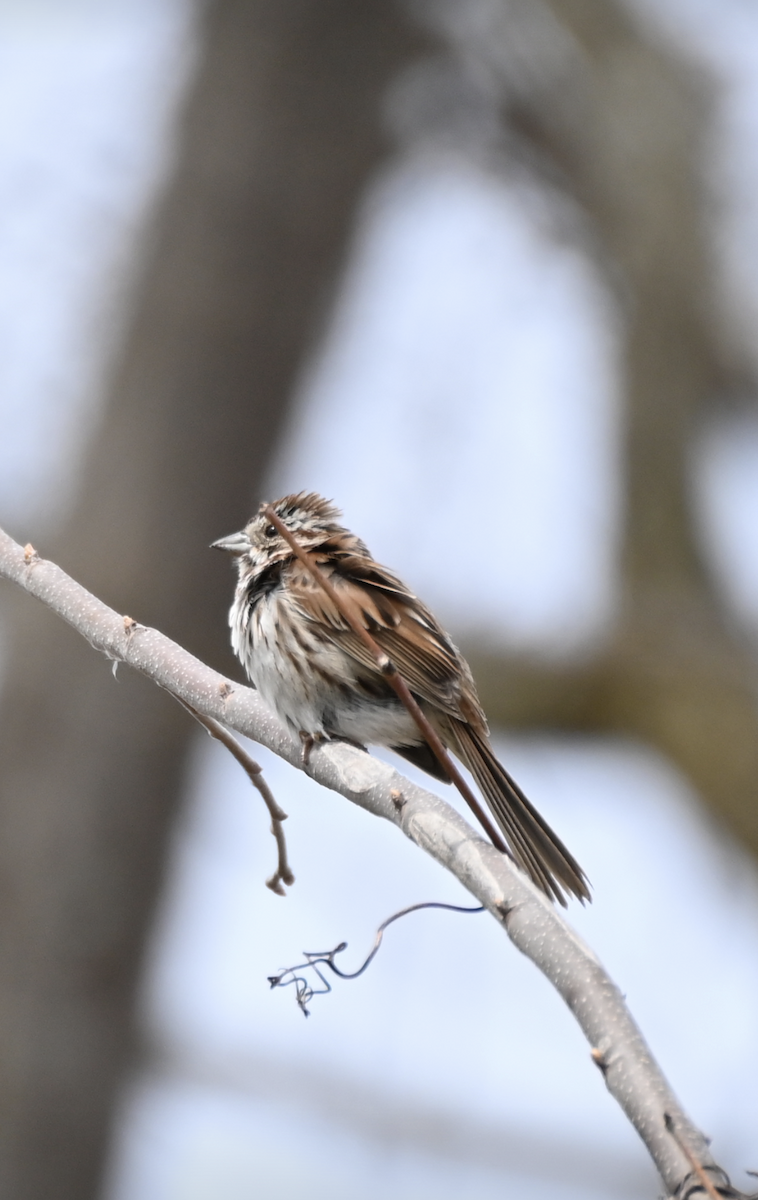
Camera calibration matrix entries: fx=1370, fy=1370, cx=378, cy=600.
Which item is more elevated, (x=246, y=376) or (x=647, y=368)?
(x=246, y=376)

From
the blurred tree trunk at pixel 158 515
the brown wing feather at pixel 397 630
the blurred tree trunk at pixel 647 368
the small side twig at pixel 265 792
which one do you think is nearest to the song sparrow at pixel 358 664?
the brown wing feather at pixel 397 630

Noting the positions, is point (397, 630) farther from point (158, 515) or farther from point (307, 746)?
point (158, 515)

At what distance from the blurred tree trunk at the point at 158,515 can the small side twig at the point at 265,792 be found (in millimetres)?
4217

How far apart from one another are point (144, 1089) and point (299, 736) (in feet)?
16.2

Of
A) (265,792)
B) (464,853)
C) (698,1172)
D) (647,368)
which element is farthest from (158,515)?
(698,1172)

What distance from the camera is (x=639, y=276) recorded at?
21.2 ft

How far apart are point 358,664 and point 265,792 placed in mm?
830

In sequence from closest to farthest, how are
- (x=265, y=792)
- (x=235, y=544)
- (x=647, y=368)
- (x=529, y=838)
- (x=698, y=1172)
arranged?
(x=698, y=1172) → (x=265, y=792) → (x=529, y=838) → (x=235, y=544) → (x=647, y=368)

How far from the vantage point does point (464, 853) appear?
6.04 feet

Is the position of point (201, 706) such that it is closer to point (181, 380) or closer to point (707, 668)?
point (707, 668)

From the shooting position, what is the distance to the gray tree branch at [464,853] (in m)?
1.37


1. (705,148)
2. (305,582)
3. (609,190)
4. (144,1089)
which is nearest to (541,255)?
(609,190)

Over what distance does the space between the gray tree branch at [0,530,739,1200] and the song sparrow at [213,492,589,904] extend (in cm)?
41

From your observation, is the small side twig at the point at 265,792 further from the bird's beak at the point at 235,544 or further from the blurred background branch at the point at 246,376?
the blurred background branch at the point at 246,376
